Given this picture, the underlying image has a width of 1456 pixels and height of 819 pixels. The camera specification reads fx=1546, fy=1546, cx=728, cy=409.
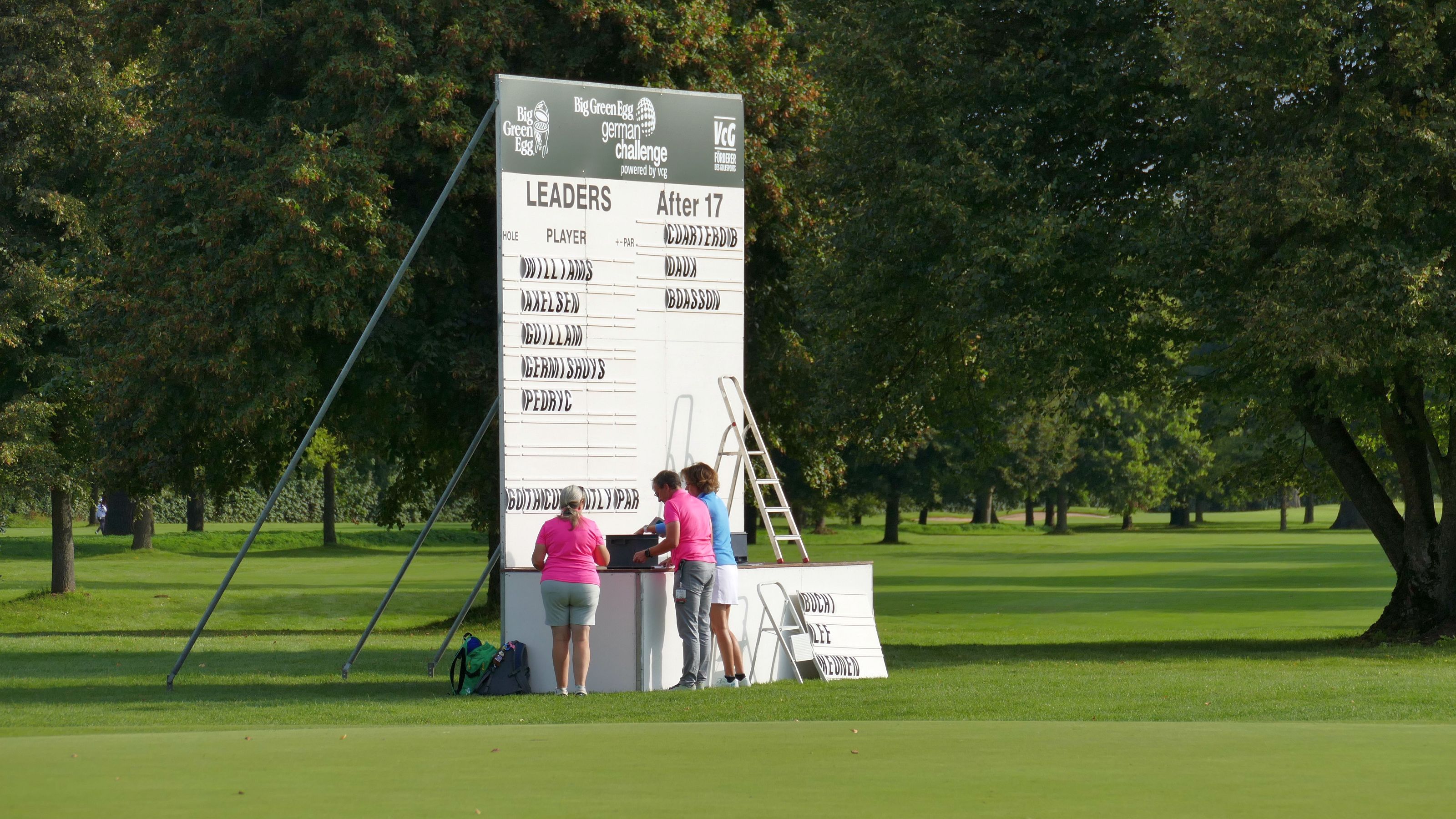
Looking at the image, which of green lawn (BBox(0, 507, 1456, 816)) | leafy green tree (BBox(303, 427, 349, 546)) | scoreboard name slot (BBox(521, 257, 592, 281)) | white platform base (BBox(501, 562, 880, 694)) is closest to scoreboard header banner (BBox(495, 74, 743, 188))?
scoreboard name slot (BBox(521, 257, 592, 281))

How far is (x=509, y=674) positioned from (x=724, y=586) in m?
2.16

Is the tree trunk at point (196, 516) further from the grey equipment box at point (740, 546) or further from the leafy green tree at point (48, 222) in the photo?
the grey equipment box at point (740, 546)

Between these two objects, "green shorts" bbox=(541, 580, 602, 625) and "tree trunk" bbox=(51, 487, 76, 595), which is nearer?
"green shorts" bbox=(541, 580, 602, 625)

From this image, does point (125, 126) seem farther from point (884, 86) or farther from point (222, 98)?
point (884, 86)

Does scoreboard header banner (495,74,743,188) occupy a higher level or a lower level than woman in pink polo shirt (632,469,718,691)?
higher

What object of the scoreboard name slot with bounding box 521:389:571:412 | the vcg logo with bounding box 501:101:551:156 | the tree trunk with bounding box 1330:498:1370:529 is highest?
the vcg logo with bounding box 501:101:551:156

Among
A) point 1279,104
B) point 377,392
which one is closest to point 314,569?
point 377,392

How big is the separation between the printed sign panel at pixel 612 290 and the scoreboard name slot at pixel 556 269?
1cm

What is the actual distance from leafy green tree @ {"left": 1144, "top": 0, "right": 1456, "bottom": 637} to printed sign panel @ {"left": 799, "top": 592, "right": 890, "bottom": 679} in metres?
5.92

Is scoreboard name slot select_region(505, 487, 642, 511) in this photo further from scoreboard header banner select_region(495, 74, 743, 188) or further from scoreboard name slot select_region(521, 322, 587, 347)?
scoreboard header banner select_region(495, 74, 743, 188)

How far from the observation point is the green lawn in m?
7.84

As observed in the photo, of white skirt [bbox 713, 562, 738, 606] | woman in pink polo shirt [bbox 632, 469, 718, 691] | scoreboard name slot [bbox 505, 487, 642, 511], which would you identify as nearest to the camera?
woman in pink polo shirt [bbox 632, 469, 718, 691]

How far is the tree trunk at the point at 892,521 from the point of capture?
69000 mm

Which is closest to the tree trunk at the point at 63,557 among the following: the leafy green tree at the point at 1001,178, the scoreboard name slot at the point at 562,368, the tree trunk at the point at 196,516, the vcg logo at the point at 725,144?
the leafy green tree at the point at 1001,178
